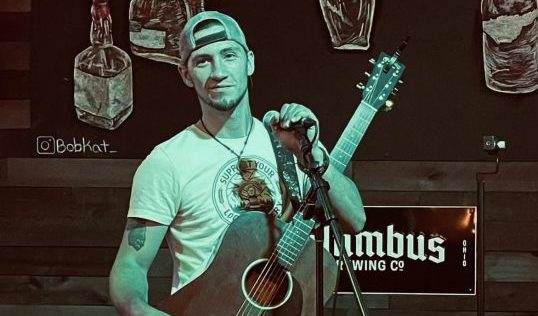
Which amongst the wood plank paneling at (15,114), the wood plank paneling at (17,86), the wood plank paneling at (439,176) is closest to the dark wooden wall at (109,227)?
the wood plank paneling at (439,176)

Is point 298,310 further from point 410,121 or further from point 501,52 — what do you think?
point 501,52

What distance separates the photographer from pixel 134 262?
2592 millimetres

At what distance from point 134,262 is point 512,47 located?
1.70 m

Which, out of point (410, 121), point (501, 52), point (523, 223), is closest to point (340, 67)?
point (410, 121)

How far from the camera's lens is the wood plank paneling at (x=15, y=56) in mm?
3334

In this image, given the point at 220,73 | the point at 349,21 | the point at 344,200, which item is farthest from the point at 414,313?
the point at 220,73

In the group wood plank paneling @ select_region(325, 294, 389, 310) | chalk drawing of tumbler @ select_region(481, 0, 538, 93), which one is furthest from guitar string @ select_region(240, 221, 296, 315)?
chalk drawing of tumbler @ select_region(481, 0, 538, 93)

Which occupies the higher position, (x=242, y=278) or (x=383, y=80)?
(x=383, y=80)

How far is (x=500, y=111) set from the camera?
10.7 ft

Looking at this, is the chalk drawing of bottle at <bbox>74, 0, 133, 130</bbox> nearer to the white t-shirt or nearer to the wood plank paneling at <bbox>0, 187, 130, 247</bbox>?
the wood plank paneling at <bbox>0, 187, 130, 247</bbox>

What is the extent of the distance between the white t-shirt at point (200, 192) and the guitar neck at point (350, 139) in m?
0.20

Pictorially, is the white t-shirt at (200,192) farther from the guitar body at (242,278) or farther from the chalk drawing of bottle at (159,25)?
the chalk drawing of bottle at (159,25)

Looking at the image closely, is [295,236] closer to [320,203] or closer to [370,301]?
[320,203]

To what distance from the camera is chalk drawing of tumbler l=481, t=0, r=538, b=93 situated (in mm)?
3264
